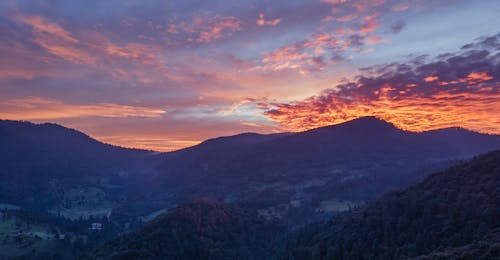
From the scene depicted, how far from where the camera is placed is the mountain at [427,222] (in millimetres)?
94500

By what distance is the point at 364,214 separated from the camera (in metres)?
144

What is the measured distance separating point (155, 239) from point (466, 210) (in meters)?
123

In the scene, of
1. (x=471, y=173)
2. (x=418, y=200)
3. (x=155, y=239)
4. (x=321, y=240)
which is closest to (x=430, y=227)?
(x=418, y=200)

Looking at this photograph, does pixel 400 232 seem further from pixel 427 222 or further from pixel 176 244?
pixel 176 244

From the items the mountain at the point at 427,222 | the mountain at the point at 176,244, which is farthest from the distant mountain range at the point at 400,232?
the mountain at the point at 176,244

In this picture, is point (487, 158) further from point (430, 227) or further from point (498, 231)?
point (498, 231)

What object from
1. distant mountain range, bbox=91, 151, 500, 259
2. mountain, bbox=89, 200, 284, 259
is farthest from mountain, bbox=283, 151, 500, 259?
mountain, bbox=89, 200, 284, 259

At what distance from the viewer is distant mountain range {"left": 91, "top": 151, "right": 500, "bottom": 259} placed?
92875 millimetres

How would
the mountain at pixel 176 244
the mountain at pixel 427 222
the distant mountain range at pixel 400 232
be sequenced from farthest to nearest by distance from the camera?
the mountain at pixel 176 244 → the mountain at pixel 427 222 → the distant mountain range at pixel 400 232

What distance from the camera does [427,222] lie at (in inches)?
4412

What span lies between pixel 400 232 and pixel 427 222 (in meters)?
8.02

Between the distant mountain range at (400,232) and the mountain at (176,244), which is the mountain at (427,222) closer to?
the distant mountain range at (400,232)

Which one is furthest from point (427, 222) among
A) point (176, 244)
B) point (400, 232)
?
point (176, 244)

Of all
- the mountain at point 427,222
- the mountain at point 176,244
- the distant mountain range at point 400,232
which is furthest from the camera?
the mountain at point 176,244
